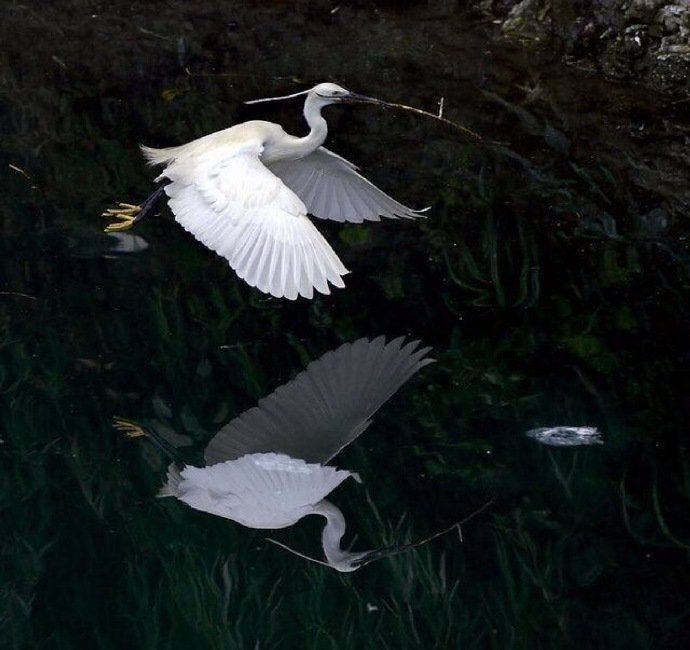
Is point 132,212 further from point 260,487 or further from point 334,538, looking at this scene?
point 334,538

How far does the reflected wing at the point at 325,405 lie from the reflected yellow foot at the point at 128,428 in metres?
0.24

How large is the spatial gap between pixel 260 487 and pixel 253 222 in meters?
0.93

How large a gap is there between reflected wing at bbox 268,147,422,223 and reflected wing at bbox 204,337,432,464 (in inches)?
31.1

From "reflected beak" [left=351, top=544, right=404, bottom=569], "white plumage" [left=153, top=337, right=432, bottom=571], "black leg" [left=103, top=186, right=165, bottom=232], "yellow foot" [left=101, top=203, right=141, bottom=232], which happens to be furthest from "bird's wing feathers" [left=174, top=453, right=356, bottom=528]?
"yellow foot" [left=101, top=203, right=141, bottom=232]

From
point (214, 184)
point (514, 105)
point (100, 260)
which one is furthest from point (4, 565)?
point (514, 105)

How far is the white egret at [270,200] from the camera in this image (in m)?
4.14

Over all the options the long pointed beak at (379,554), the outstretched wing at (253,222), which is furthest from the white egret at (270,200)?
the long pointed beak at (379,554)

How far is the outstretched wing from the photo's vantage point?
4.12 m

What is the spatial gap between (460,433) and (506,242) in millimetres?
1642

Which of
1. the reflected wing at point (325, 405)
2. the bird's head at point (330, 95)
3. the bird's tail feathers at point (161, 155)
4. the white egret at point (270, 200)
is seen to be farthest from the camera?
the bird's tail feathers at point (161, 155)

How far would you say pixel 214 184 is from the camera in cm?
450

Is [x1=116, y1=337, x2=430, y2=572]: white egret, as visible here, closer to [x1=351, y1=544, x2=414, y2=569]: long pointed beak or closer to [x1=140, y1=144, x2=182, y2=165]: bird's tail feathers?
[x1=351, y1=544, x2=414, y2=569]: long pointed beak

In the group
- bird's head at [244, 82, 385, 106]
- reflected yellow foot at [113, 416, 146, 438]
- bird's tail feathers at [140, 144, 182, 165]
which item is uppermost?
bird's head at [244, 82, 385, 106]

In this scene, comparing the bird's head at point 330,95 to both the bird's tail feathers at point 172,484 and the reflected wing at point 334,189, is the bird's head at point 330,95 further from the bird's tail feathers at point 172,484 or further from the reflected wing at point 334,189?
the bird's tail feathers at point 172,484
